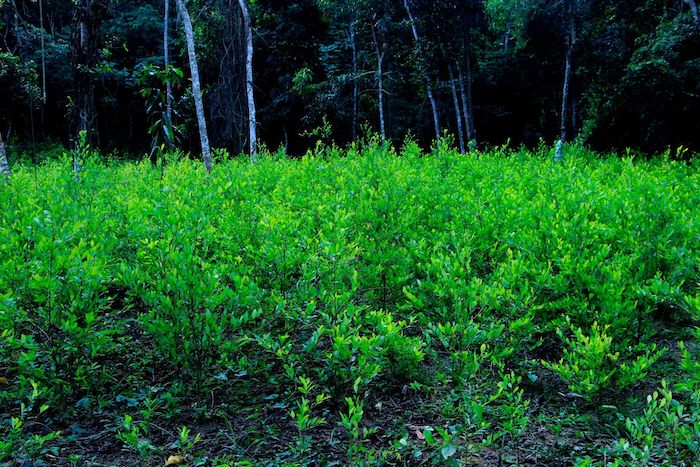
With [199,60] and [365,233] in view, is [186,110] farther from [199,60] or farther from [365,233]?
[365,233]

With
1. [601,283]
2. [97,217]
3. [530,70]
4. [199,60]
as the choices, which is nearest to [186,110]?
[199,60]

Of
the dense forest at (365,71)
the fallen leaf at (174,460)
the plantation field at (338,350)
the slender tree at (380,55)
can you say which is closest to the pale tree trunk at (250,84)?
the dense forest at (365,71)

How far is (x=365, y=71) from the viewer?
2428cm

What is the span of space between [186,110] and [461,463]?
25254mm

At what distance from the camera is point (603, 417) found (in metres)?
2.80

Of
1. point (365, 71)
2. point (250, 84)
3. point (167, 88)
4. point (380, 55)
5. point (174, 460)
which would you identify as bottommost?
→ point (174, 460)

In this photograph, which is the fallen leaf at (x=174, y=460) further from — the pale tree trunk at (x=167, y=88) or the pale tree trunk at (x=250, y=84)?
the pale tree trunk at (x=250, y=84)

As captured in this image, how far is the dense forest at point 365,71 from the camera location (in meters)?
11.1

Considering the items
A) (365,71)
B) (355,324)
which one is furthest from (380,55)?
(355,324)

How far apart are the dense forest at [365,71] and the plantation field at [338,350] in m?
4.94

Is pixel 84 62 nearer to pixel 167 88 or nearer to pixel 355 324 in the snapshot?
pixel 355 324

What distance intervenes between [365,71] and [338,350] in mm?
23321

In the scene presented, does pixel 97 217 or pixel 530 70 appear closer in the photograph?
pixel 97 217

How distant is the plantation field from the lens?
101 inches
